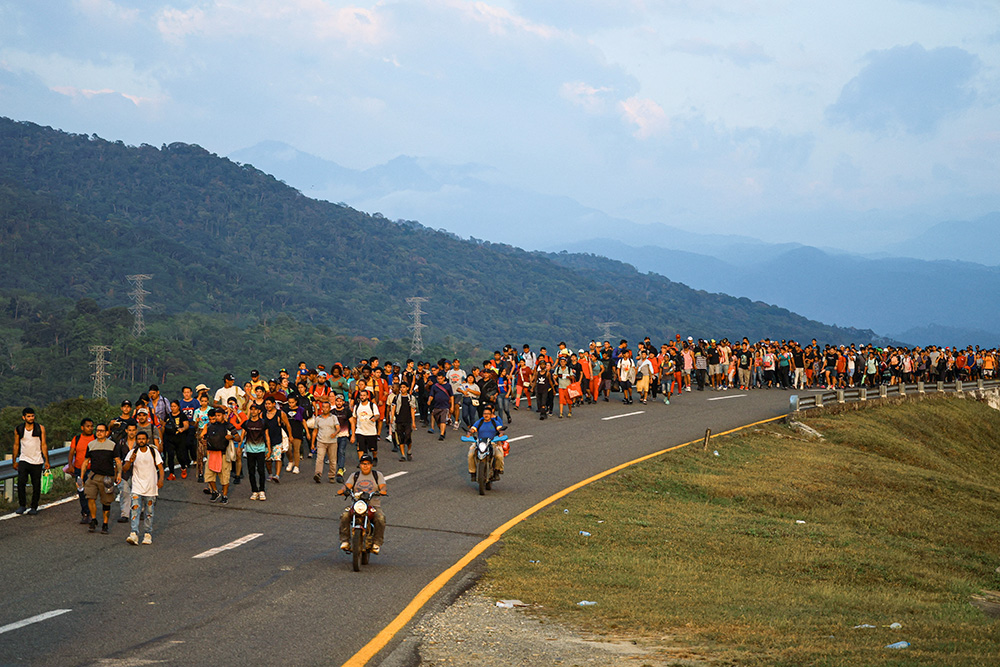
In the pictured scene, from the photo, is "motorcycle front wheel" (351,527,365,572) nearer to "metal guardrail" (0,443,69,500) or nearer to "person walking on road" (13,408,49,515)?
"person walking on road" (13,408,49,515)

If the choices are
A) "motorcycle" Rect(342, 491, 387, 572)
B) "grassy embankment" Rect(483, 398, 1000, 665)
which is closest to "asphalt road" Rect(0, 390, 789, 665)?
"motorcycle" Rect(342, 491, 387, 572)

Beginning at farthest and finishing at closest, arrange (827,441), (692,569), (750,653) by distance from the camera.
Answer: (827,441)
(692,569)
(750,653)

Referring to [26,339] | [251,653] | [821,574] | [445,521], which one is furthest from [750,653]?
[26,339]

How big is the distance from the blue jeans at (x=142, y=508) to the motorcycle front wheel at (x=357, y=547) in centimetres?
374

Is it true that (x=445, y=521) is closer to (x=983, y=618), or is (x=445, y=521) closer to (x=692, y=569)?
(x=692, y=569)

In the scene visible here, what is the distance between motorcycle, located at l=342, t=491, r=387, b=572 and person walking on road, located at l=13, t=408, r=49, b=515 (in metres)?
6.42

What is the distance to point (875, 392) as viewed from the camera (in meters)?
39.3

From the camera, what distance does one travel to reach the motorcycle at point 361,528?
495 inches

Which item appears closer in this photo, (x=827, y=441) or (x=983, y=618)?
(x=983, y=618)

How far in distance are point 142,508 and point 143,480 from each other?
24.7 inches

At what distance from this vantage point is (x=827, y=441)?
101ft

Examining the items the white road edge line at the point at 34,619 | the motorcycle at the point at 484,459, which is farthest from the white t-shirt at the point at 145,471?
the motorcycle at the point at 484,459

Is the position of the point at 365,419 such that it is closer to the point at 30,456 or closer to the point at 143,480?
A: the point at 143,480

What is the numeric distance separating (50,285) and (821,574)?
566ft
